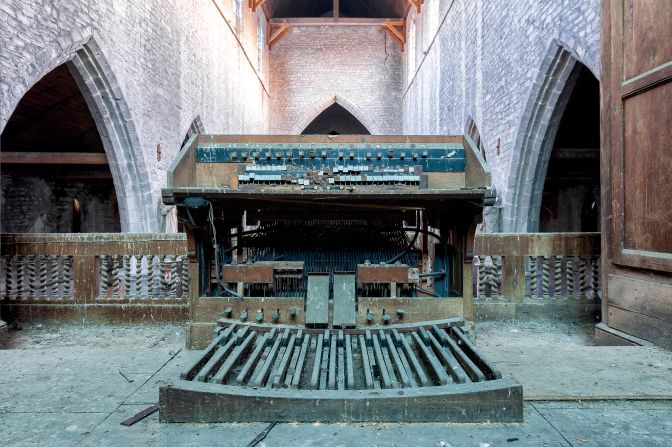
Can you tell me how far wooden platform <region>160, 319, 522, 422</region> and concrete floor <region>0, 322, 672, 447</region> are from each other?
0.05 metres

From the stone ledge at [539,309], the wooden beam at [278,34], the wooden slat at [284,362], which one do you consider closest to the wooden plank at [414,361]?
the wooden slat at [284,362]

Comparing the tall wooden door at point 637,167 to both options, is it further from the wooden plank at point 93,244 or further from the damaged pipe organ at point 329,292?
the wooden plank at point 93,244

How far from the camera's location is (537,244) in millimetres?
3656

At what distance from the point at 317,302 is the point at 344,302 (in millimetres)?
156

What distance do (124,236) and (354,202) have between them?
194 centimetres

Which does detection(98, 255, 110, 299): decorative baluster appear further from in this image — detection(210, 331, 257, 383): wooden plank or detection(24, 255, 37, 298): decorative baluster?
detection(210, 331, 257, 383): wooden plank

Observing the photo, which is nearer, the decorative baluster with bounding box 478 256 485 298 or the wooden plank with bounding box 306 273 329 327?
the wooden plank with bounding box 306 273 329 327

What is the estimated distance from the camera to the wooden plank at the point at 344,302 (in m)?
2.65

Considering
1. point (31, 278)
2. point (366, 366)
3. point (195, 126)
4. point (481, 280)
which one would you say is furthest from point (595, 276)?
point (195, 126)

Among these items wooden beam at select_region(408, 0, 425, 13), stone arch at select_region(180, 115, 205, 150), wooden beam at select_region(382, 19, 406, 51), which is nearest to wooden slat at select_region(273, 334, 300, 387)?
stone arch at select_region(180, 115, 205, 150)

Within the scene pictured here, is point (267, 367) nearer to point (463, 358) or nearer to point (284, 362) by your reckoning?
point (284, 362)

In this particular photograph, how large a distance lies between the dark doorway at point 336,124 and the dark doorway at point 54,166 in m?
11.0

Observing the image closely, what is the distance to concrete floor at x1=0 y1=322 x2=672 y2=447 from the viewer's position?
1.56m

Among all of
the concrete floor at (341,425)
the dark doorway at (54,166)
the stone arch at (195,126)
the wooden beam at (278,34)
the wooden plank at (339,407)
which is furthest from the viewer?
the wooden beam at (278,34)
